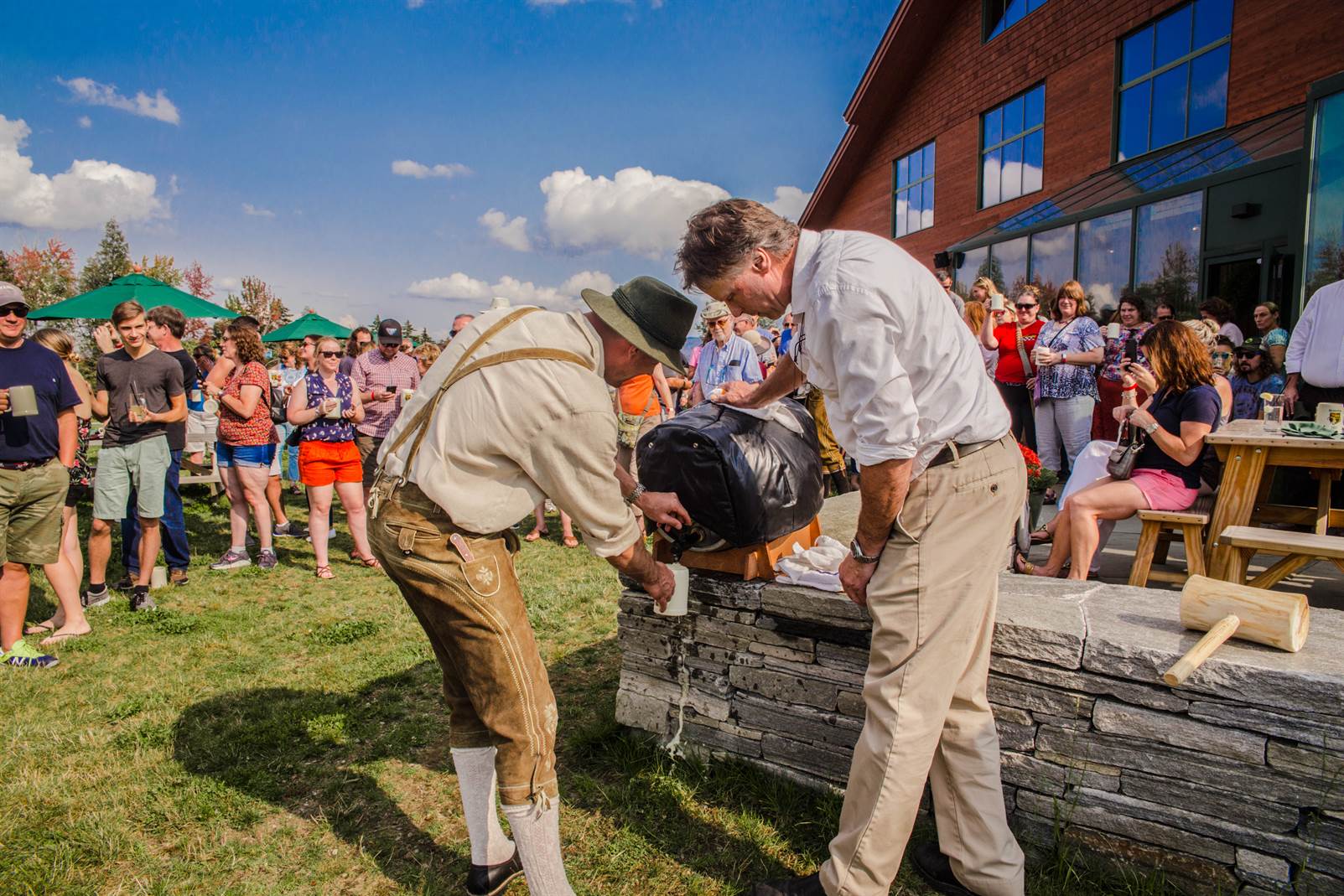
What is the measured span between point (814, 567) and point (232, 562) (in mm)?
5964

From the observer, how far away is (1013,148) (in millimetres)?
15469

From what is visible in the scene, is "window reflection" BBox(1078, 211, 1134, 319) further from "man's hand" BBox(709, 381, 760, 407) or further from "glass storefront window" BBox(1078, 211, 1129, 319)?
"man's hand" BBox(709, 381, 760, 407)

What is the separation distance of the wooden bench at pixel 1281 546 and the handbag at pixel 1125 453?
0.55 m

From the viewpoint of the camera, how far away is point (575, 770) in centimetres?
321

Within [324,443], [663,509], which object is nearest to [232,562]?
[324,443]

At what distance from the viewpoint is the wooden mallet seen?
80.8 inches

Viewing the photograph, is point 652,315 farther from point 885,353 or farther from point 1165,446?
point 1165,446

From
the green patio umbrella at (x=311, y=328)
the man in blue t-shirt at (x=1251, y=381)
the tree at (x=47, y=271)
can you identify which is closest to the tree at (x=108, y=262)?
the tree at (x=47, y=271)

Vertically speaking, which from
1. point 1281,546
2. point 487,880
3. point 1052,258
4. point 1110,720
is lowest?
point 487,880

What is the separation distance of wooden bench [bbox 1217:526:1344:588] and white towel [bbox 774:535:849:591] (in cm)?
194

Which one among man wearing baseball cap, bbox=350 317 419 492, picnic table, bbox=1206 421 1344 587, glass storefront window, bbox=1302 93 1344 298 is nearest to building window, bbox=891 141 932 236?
glass storefront window, bbox=1302 93 1344 298

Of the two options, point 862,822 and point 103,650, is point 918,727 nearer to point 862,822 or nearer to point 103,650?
point 862,822

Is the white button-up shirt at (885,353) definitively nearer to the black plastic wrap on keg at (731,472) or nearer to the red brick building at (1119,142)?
the black plastic wrap on keg at (731,472)

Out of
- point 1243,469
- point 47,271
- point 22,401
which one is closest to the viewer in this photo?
point 1243,469
